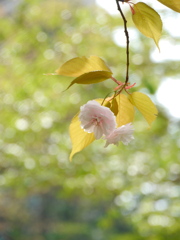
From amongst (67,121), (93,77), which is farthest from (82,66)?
(67,121)

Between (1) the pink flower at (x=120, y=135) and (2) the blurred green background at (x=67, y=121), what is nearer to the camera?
(1) the pink flower at (x=120, y=135)

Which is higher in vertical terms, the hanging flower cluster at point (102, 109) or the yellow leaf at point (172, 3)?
the yellow leaf at point (172, 3)

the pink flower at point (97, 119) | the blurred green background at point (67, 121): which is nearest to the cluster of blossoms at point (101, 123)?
the pink flower at point (97, 119)

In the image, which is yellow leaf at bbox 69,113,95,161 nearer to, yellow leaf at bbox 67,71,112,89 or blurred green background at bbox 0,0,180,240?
yellow leaf at bbox 67,71,112,89

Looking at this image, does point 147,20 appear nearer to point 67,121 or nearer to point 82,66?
point 82,66

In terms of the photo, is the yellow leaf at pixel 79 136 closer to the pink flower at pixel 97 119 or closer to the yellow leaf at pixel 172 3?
the pink flower at pixel 97 119
